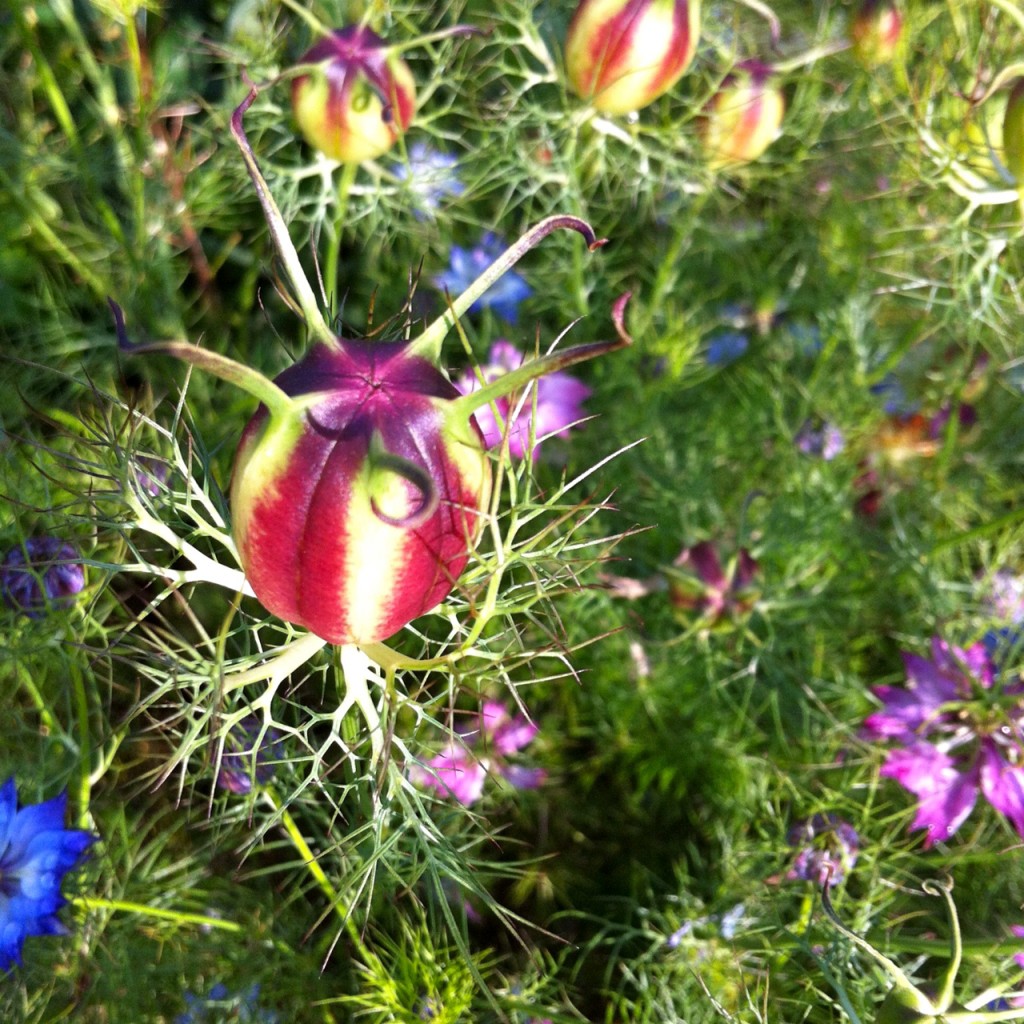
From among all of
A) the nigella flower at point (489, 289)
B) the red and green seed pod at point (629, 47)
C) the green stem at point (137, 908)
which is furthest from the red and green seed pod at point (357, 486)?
the nigella flower at point (489, 289)

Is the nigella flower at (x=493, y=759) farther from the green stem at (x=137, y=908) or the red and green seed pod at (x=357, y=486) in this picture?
the red and green seed pod at (x=357, y=486)

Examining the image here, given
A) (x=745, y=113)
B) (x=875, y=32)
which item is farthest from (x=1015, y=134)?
(x=875, y=32)

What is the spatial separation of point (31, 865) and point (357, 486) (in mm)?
482

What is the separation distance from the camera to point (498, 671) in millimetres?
640

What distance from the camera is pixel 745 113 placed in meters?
1.06

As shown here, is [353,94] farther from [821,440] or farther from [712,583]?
[821,440]

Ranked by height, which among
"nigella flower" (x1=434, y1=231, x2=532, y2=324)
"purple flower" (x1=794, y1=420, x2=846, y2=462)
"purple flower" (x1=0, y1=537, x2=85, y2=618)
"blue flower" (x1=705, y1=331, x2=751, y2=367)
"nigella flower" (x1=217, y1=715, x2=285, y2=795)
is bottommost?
"purple flower" (x1=794, y1=420, x2=846, y2=462)

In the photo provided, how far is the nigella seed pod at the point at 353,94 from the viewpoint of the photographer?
845 mm

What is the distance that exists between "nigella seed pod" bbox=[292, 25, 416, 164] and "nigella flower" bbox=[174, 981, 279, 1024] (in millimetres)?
809

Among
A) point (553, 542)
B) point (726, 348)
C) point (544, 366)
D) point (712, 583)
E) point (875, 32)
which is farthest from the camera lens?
point (726, 348)

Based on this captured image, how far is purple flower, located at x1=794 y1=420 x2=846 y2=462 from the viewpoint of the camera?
1282 mm

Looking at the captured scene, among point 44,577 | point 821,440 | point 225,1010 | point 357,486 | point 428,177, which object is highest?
point 357,486

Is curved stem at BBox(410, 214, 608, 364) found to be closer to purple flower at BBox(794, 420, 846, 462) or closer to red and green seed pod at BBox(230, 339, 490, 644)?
red and green seed pod at BBox(230, 339, 490, 644)

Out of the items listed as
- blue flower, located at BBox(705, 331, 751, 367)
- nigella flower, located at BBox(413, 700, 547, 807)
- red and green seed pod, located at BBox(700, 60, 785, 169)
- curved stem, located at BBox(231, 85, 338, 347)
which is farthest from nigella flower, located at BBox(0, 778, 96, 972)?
blue flower, located at BBox(705, 331, 751, 367)
